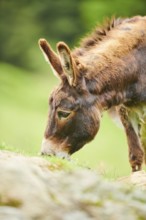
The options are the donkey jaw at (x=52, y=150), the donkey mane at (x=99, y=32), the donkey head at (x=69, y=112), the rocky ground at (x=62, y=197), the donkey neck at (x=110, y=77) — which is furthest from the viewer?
the donkey mane at (x=99, y=32)

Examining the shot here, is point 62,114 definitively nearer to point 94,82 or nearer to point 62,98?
point 62,98

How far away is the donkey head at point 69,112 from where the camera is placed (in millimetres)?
8305

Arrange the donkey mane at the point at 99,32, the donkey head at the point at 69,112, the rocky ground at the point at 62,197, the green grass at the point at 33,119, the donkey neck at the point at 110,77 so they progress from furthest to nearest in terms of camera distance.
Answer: the green grass at the point at 33,119 → the donkey mane at the point at 99,32 → the donkey neck at the point at 110,77 → the donkey head at the point at 69,112 → the rocky ground at the point at 62,197

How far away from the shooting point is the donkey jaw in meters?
8.20

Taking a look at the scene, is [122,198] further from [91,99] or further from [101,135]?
[101,135]

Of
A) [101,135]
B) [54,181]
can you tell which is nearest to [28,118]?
[101,135]

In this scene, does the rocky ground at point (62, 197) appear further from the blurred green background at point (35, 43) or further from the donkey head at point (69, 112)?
the blurred green background at point (35, 43)

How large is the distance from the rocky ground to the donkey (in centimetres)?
267

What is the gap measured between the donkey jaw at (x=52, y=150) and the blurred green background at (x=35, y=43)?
974 cm

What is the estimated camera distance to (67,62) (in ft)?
27.2

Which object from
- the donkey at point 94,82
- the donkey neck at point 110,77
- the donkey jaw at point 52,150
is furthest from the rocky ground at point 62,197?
the donkey neck at point 110,77

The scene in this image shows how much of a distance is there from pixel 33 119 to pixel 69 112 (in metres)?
10.7

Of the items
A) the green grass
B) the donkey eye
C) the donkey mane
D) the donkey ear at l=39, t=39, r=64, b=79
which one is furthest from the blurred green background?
the donkey eye

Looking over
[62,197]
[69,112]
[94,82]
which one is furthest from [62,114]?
[62,197]
